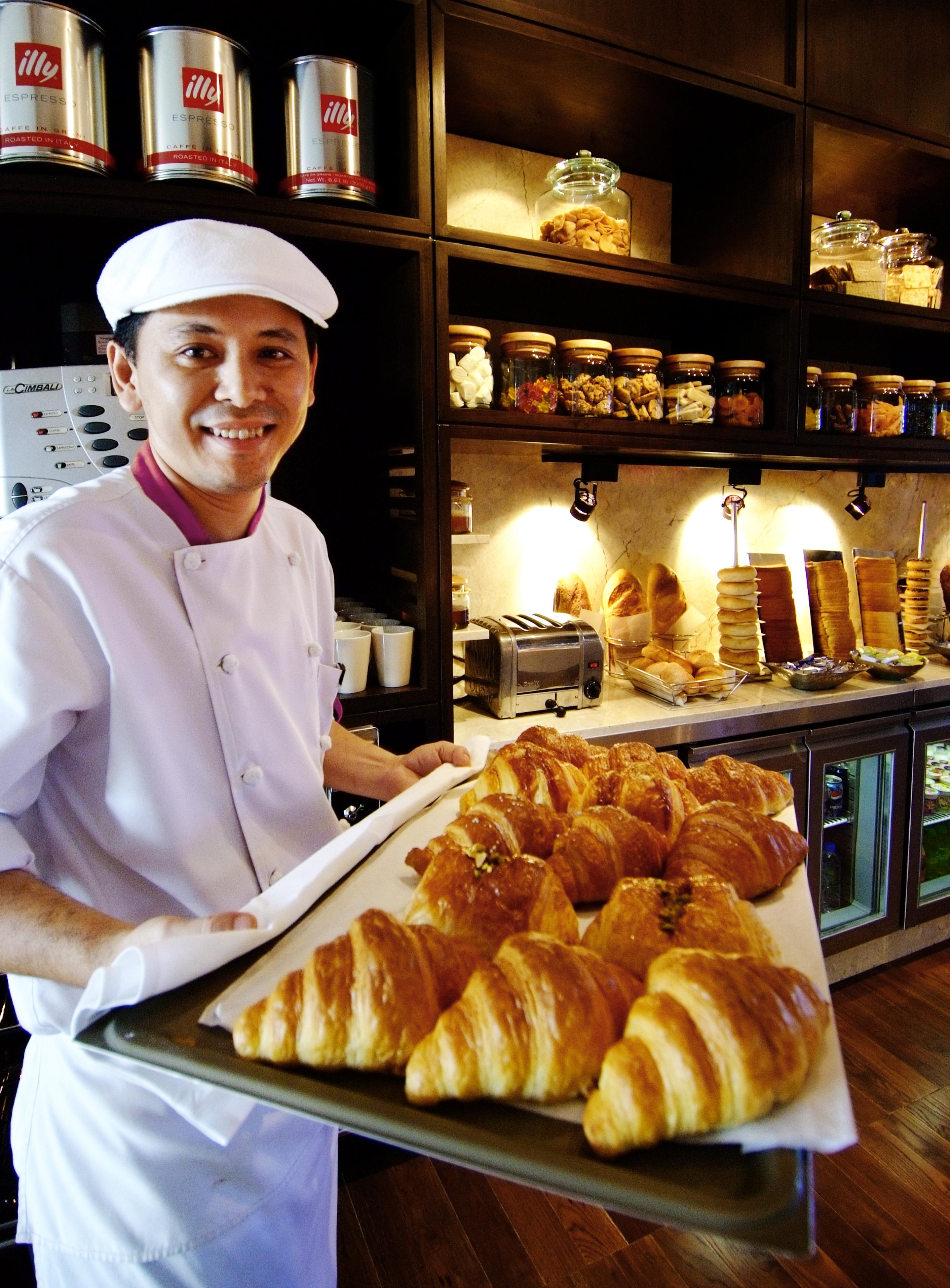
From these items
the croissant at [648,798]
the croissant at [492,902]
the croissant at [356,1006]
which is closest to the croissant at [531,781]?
the croissant at [648,798]

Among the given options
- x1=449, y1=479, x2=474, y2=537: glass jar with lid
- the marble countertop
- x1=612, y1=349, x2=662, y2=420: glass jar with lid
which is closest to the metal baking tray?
the marble countertop

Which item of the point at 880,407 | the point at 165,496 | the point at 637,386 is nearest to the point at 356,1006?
the point at 165,496

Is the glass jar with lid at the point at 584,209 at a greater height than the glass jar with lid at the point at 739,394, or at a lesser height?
greater

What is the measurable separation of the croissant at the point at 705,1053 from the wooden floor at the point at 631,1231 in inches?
59.5

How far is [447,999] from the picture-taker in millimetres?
776

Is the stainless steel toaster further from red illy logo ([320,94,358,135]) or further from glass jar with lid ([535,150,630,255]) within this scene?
red illy logo ([320,94,358,135])

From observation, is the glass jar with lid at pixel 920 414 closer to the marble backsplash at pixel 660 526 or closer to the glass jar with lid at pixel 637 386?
the marble backsplash at pixel 660 526

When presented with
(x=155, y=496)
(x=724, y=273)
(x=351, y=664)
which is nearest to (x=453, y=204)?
(x=724, y=273)

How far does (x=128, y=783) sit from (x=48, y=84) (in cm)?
144

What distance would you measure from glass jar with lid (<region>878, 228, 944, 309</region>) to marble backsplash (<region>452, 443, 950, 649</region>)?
2.34 feet

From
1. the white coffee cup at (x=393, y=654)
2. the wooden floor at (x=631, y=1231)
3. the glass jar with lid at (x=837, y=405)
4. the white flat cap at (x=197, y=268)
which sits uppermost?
the glass jar with lid at (x=837, y=405)

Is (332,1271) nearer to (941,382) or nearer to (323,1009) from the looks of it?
(323,1009)

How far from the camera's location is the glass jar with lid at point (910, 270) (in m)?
2.98

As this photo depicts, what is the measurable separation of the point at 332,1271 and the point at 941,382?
353 cm
